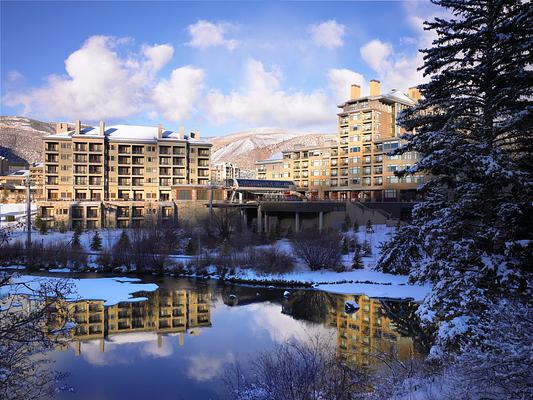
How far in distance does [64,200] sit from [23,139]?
16244 cm

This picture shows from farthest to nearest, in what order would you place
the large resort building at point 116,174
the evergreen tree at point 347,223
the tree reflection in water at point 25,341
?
the large resort building at point 116,174 → the evergreen tree at point 347,223 → the tree reflection in water at point 25,341

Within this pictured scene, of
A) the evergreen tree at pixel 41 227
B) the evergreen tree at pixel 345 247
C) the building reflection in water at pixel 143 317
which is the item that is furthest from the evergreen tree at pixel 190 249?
the evergreen tree at pixel 41 227

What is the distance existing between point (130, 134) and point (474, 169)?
64.2 m

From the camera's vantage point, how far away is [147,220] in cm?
5509

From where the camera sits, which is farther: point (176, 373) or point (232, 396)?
point (176, 373)

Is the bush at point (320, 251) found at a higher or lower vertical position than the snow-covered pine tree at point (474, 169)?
lower

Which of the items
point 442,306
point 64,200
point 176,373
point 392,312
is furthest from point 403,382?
point 64,200

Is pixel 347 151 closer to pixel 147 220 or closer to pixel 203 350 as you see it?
pixel 147 220

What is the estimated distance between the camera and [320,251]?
37844mm

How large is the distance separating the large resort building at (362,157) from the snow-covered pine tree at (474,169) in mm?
46443

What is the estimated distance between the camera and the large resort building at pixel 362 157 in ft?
209

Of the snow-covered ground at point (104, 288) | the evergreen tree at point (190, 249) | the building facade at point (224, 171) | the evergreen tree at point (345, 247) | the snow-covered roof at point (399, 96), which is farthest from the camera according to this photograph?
the building facade at point (224, 171)

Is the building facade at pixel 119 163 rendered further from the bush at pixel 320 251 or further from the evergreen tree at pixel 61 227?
the bush at pixel 320 251

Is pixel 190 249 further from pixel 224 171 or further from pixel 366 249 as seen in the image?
pixel 224 171
